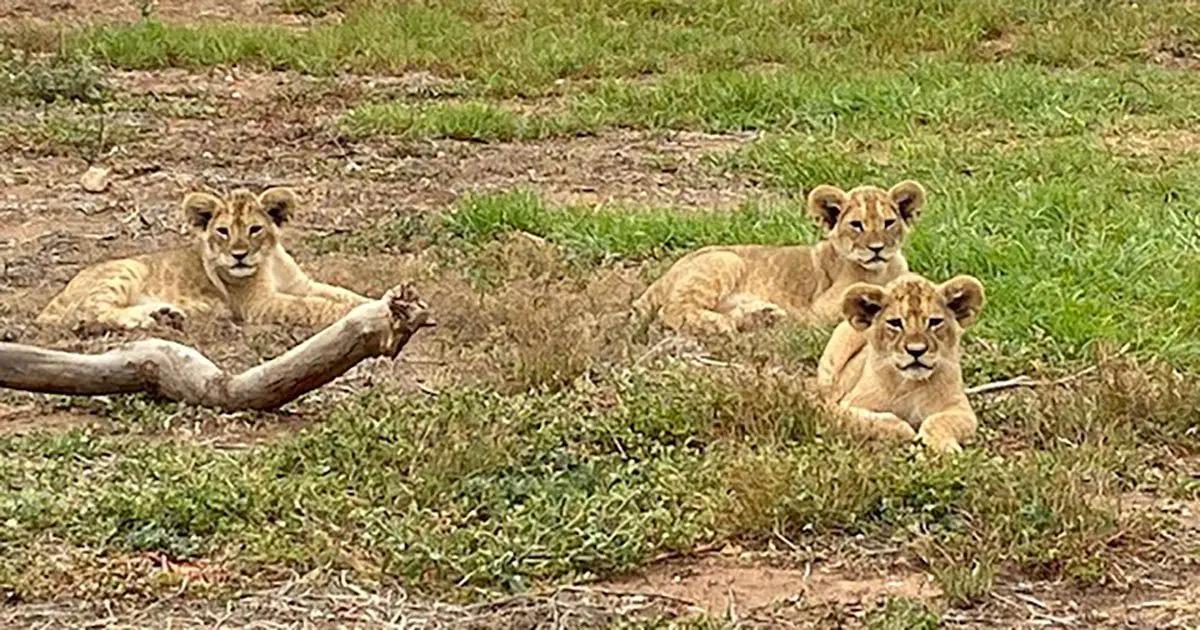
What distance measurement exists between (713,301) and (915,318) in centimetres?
193

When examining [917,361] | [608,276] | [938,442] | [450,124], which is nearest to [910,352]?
[917,361]

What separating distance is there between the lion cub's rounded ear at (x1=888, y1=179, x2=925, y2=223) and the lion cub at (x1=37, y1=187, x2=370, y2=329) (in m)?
2.12

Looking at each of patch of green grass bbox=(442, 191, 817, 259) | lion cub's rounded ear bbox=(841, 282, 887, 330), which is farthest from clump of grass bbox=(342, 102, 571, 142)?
lion cub's rounded ear bbox=(841, 282, 887, 330)

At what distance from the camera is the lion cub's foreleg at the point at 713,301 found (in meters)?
8.66

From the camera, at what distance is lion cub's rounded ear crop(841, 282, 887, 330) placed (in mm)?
7070

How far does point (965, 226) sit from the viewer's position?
394 inches

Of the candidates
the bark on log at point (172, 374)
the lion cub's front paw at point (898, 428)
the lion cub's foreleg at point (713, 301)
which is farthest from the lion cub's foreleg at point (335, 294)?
the lion cub's front paw at point (898, 428)

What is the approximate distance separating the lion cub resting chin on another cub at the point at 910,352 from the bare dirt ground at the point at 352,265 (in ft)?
3.14

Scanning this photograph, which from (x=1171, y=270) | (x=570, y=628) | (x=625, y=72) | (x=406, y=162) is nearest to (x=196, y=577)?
(x=570, y=628)

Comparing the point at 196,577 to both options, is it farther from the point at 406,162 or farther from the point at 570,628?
the point at 406,162

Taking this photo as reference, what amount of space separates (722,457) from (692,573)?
780 millimetres

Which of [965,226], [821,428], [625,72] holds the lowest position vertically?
[625,72]

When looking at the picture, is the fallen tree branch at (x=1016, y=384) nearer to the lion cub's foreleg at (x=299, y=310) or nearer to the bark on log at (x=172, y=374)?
the bark on log at (x=172, y=374)

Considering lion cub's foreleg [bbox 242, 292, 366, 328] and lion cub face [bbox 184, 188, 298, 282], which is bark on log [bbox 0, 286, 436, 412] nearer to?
lion cub's foreleg [bbox 242, 292, 366, 328]
